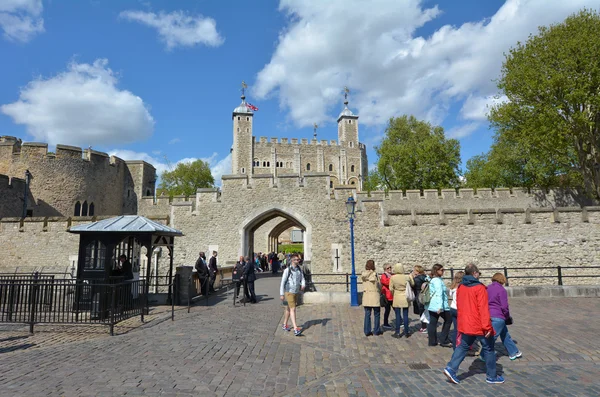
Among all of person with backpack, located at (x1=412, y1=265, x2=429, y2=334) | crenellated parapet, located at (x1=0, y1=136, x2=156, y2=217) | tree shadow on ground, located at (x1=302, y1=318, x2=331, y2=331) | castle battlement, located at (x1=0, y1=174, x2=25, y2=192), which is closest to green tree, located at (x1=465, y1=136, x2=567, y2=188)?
person with backpack, located at (x1=412, y1=265, x2=429, y2=334)

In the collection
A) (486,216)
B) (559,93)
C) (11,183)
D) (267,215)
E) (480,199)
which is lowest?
(486,216)

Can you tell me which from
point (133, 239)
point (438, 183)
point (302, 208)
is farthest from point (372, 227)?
point (438, 183)

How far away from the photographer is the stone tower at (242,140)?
218 ft

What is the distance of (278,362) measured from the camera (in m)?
5.40

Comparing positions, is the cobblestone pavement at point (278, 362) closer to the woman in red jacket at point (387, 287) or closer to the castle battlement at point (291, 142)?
the woman in red jacket at point (387, 287)

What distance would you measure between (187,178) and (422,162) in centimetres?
3167

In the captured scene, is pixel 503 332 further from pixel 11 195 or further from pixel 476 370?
pixel 11 195

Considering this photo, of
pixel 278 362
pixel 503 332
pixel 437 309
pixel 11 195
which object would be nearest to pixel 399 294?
pixel 437 309

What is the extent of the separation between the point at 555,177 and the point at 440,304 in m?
30.1

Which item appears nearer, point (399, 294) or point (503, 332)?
point (503, 332)

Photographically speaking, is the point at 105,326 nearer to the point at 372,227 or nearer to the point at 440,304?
the point at 440,304

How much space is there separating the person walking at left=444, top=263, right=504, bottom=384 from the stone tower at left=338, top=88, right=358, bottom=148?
72364 millimetres

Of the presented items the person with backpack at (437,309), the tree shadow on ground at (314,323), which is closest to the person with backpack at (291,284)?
the tree shadow on ground at (314,323)

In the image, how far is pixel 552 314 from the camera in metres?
8.68
